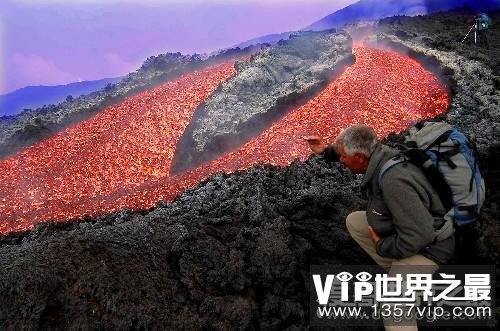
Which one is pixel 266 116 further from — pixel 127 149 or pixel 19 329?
pixel 19 329

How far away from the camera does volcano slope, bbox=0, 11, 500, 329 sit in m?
4.26

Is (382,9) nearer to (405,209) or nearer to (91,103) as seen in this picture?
(91,103)

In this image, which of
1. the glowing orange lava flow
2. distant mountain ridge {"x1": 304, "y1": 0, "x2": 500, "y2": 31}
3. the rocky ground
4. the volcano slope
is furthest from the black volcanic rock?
distant mountain ridge {"x1": 304, "y1": 0, "x2": 500, "y2": 31}

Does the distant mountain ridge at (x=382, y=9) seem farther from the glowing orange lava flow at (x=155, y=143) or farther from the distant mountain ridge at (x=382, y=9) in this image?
the glowing orange lava flow at (x=155, y=143)

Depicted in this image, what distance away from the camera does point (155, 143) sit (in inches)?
541

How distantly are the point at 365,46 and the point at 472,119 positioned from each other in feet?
33.2

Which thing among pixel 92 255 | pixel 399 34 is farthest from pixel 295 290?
pixel 399 34

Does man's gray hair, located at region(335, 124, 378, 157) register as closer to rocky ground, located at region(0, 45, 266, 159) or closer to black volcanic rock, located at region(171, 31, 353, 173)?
black volcanic rock, located at region(171, 31, 353, 173)

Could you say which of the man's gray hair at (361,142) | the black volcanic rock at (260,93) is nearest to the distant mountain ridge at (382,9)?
the black volcanic rock at (260,93)

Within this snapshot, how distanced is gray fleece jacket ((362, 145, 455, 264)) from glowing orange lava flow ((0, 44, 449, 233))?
539cm

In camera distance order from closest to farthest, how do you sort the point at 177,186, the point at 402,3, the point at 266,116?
the point at 177,186
the point at 266,116
the point at 402,3

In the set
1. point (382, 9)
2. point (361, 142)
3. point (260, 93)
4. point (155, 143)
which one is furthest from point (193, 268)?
point (382, 9)

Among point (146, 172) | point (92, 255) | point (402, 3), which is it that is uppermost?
point (402, 3)

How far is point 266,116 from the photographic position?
43.5 ft
